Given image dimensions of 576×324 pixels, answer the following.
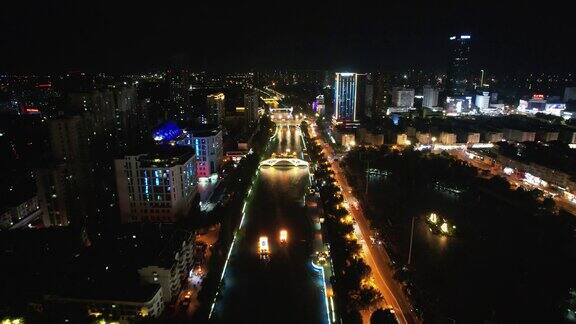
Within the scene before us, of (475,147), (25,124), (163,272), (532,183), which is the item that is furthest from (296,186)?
(25,124)

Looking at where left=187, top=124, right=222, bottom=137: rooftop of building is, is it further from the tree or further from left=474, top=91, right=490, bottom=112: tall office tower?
left=474, top=91, right=490, bottom=112: tall office tower

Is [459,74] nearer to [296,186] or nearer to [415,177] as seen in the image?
[415,177]

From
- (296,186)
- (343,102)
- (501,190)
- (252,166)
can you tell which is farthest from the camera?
(343,102)

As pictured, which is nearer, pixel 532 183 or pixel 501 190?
pixel 501 190

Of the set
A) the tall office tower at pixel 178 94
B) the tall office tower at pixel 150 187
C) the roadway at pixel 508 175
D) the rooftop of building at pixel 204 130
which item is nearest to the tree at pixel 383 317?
the tall office tower at pixel 150 187

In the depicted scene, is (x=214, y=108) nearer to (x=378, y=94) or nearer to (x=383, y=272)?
(x=378, y=94)

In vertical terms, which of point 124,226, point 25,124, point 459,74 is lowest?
point 124,226
